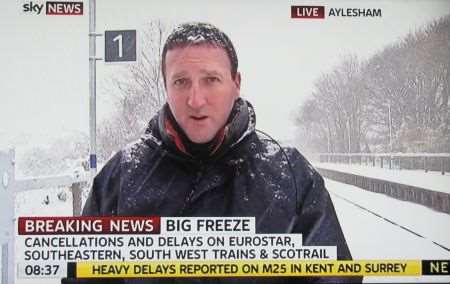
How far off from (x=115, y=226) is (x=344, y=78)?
1497mm

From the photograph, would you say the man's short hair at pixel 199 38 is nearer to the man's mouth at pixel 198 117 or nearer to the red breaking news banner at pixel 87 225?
the man's mouth at pixel 198 117

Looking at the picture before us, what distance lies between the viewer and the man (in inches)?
95.6

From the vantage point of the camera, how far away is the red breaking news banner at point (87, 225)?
2424 millimetres

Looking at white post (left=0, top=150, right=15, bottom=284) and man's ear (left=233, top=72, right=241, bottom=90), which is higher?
man's ear (left=233, top=72, right=241, bottom=90)

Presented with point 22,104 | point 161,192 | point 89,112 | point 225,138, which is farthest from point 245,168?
point 22,104

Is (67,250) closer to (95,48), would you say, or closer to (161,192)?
(161,192)

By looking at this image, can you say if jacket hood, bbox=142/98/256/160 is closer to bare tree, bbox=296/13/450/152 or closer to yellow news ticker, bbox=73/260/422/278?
bare tree, bbox=296/13/450/152

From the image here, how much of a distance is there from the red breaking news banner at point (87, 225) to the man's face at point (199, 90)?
51 cm

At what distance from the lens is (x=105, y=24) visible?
100 inches

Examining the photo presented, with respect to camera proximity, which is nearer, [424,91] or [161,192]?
[161,192]

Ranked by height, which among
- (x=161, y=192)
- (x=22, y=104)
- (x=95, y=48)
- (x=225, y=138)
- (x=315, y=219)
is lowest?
(x=315, y=219)

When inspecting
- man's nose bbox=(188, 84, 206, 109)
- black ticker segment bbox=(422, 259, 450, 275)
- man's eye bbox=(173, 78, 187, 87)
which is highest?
man's eye bbox=(173, 78, 187, 87)

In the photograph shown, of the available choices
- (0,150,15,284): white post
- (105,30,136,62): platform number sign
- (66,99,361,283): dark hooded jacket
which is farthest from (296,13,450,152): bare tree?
(0,150,15,284): white post

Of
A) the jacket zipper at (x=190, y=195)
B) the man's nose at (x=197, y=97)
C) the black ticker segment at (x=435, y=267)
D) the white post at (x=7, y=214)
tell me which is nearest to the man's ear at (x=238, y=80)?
the man's nose at (x=197, y=97)
